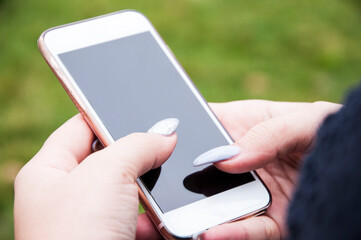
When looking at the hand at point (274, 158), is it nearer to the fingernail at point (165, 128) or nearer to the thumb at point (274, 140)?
the thumb at point (274, 140)

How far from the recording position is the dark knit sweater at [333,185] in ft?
1.84

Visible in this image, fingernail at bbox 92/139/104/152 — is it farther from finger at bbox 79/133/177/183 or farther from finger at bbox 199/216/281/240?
finger at bbox 199/216/281/240

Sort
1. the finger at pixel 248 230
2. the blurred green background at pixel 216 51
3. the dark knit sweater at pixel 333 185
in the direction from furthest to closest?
the blurred green background at pixel 216 51 < the finger at pixel 248 230 < the dark knit sweater at pixel 333 185

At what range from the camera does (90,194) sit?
0.91 meters

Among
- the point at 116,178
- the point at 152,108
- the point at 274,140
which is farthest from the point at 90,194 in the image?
the point at 274,140

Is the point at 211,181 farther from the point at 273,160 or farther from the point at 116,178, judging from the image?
the point at 116,178

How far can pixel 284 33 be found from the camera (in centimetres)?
240

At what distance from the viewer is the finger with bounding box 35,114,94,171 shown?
107 centimetres

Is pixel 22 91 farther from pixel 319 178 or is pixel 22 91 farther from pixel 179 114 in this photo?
pixel 319 178

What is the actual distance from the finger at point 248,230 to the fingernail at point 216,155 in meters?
0.16

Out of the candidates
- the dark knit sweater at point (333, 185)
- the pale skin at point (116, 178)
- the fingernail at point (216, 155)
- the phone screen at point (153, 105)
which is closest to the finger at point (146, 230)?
the pale skin at point (116, 178)

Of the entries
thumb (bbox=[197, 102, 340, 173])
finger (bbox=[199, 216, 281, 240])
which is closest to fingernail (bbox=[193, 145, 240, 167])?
thumb (bbox=[197, 102, 340, 173])

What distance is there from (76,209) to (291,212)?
17.8 inches

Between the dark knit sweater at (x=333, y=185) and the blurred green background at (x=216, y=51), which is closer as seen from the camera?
the dark knit sweater at (x=333, y=185)
